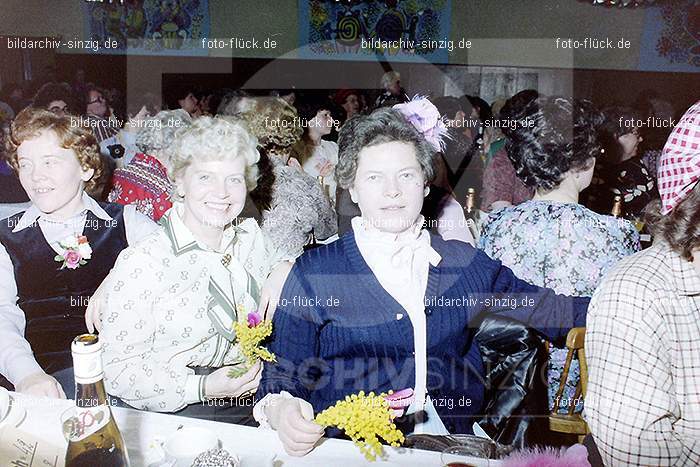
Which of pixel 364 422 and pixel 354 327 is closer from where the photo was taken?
pixel 364 422

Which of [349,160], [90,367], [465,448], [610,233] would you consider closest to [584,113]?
[610,233]

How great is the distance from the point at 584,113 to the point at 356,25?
21.9 inches

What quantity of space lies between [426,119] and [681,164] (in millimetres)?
502

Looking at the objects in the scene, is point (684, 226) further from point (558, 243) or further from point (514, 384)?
point (514, 384)

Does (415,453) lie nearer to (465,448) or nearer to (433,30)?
(465,448)

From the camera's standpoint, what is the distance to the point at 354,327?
1.35 meters

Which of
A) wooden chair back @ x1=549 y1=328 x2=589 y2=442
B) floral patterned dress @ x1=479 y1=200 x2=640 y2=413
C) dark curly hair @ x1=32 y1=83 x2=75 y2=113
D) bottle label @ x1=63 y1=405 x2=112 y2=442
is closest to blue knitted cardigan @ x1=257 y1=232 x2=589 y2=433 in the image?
floral patterned dress @ x1=479 y1=200 x2=640 y2=413

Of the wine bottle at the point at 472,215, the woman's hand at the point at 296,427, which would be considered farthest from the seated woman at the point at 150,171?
the wine bottle at the point at 472,215

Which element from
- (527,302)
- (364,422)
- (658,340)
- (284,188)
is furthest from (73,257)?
(658,340)

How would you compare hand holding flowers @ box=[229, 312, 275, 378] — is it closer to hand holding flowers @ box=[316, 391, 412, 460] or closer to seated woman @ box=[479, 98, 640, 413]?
hand holding flowers @ box=[316, 391, 412, 460]

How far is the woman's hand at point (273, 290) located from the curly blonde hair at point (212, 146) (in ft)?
0.64

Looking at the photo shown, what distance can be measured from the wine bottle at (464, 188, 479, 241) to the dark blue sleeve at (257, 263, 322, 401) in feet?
1.33

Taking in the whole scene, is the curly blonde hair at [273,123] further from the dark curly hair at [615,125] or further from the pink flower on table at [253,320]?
the dark curly hair at [615,125]

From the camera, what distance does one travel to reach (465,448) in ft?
4.09
